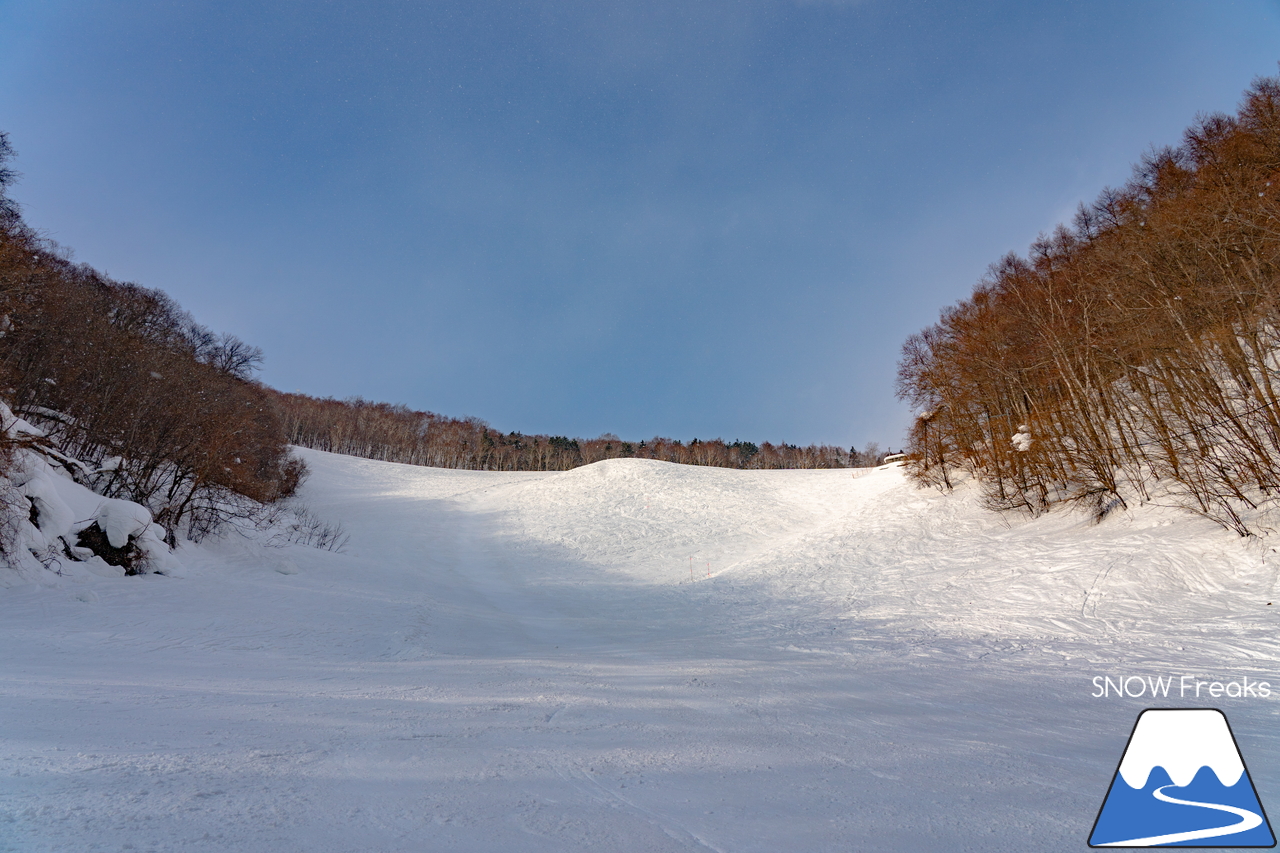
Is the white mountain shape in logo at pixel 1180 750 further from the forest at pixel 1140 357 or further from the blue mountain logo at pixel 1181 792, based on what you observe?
the forest at pixel 1140 357

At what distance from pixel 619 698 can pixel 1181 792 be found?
13.6 feet

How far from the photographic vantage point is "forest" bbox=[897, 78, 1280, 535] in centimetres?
1200

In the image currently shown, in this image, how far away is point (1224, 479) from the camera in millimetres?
11758

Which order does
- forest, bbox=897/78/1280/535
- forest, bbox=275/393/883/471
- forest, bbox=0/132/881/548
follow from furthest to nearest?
forest, bbox=275/393/883/471, forest, bbox=0/132/881/548, forest, bbox=897/78/1280/535

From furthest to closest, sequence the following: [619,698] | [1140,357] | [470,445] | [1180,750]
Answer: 1. [470,445]
2. [1140,357]
3. [619,698]
4. [1180,750]

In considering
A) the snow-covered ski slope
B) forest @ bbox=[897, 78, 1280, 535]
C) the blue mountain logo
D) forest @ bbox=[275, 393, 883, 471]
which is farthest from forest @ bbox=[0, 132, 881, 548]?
forest @ bbox=[275, 393, 883, 471]

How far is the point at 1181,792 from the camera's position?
9.73 feet

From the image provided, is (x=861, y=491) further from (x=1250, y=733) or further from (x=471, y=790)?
(x=471, y=790)

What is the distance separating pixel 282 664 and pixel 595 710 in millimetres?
4521

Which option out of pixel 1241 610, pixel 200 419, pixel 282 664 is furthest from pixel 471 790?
pixel 200 419

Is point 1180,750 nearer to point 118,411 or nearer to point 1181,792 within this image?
point 1181,792

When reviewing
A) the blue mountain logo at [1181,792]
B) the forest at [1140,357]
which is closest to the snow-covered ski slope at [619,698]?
the blue mountain logo at [1181,792]

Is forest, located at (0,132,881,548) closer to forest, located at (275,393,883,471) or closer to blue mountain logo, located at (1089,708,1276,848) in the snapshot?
blue mountain logo, located at (1089,708,1276,848)

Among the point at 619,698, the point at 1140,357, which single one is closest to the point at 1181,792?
the point at 619,698
